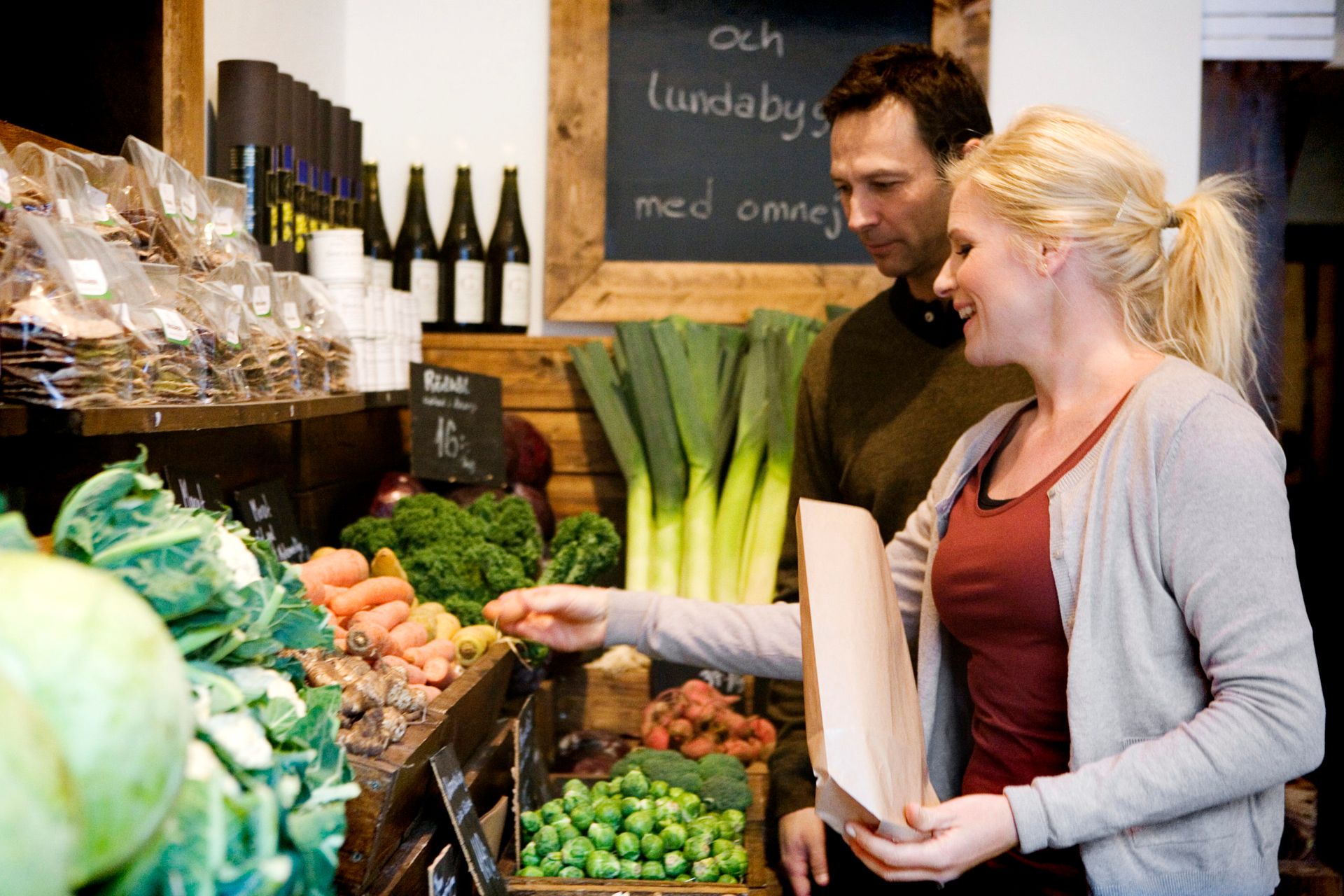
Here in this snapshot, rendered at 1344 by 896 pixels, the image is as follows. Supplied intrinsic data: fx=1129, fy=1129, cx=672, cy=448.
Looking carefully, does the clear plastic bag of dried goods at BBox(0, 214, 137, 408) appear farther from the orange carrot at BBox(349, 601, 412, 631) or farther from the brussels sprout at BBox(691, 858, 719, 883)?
the brussels sprout at BBox(691, 858, 719, 883)

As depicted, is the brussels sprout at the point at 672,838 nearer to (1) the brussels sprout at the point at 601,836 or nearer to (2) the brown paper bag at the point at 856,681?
(1) the brussels sprout at the point at 601,836

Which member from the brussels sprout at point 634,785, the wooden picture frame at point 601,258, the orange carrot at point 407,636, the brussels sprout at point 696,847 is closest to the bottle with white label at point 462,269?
the wooden picture frame at point 601,258

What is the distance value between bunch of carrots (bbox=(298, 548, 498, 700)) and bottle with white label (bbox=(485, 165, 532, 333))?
1127 mm

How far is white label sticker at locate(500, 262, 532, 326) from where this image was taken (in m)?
3.14

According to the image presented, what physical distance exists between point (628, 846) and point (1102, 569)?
927mm

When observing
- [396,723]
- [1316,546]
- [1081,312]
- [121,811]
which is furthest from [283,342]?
[1316,546]

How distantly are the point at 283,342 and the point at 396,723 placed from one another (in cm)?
73

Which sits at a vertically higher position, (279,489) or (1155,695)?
(279,489)

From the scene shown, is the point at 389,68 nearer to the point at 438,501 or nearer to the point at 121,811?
the point at 438,501

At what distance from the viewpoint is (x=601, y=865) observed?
5.82 feet

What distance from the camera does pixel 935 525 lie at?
1663mm

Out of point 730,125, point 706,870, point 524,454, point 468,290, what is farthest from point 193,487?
point 730,125

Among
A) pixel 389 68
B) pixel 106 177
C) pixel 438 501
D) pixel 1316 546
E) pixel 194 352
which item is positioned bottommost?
pixel 1316 546

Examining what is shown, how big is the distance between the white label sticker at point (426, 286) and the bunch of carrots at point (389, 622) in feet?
3.60
